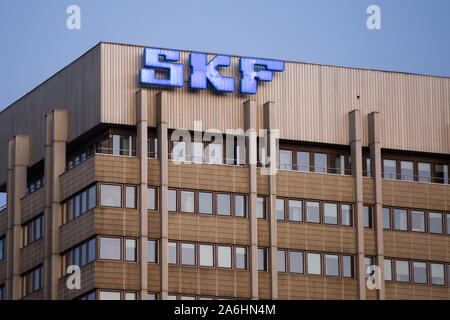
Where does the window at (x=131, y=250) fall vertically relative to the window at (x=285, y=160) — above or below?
below

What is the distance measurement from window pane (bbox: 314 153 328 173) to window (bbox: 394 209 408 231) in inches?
263

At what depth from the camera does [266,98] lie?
93.0 metres

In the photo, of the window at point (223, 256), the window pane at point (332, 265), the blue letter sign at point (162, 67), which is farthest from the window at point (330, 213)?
the blue letter sign at point (162, 67)

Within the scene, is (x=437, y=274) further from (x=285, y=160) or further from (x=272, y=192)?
(x=272, y=192)

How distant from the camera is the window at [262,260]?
88.7m

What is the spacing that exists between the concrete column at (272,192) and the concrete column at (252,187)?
1175 millimetres

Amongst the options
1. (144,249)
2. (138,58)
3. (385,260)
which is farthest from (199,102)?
(385,260)

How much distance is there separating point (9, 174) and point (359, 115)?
29.0 m

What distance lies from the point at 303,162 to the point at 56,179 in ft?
63.6

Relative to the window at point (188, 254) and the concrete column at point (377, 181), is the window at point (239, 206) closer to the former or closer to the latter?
the window at point (188, 254)

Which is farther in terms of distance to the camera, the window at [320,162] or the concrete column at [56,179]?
the window at [320,162]

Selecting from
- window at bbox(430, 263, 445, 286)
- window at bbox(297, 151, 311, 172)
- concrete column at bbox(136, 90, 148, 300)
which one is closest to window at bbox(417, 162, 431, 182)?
window at bbox(430, 263, 445, 286)

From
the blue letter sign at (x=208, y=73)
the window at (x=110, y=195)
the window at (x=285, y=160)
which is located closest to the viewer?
the window at (x=110, y=195)

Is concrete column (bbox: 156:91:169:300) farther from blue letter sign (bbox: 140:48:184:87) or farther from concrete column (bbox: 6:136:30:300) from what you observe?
concrete column (bbox: 6:136:30:300)
